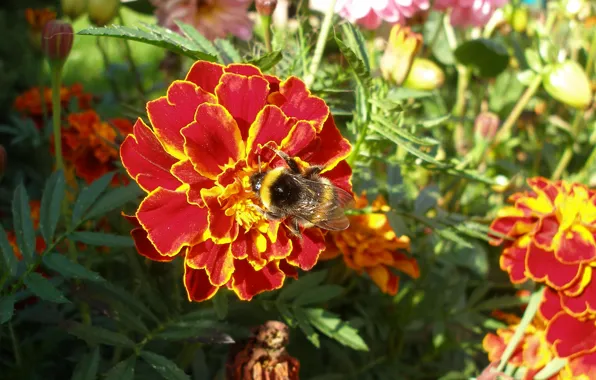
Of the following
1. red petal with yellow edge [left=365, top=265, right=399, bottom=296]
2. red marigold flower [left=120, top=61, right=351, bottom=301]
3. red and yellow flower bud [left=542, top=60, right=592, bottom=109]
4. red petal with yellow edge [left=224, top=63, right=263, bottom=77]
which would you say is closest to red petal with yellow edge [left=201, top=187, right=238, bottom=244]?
red marigold flower [left=120, top=61, right=351, bottom=301]

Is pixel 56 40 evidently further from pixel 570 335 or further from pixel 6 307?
pixel 570 335

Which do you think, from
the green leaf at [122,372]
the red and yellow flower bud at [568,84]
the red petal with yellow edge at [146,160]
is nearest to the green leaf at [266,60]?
the red petal with yellow edge at [146,160]

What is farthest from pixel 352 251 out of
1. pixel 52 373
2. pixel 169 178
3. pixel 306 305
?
pixel 52 373

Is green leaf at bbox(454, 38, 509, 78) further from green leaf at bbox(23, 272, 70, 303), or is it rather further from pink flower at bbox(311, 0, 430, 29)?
green leaf at bbox(23, 272, 70, 303)

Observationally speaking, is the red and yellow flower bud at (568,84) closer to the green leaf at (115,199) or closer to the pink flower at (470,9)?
the pink flower at (470,9)

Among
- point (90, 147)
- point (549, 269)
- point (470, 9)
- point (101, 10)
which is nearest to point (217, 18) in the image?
point (101, 10)

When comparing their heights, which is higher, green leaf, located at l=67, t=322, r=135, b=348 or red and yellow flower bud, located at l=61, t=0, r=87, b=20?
red and yellow flower bud, located at l=61, t=0, r=87, b=20
